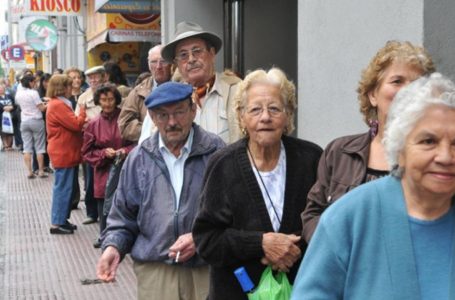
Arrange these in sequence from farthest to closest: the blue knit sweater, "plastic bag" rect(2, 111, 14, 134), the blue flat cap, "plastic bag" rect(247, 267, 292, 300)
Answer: "plastic bag" rect(2, 111, 14, 134) → the blue flat cap → "plastic bag" rect(247, 267, 292, 300) → the blue knit sweater

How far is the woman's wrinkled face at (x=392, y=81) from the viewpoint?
10.4ft

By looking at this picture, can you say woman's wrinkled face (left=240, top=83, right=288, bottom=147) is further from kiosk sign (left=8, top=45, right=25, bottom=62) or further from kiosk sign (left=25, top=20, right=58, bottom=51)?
kiosk sign (left=8, top=45, right=25, bottom=62)

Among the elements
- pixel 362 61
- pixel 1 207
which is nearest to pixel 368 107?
pixel 362 61

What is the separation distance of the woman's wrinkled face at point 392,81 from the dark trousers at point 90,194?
708cm

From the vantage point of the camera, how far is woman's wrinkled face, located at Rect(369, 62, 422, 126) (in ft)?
10.4

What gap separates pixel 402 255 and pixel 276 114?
4.61 feet

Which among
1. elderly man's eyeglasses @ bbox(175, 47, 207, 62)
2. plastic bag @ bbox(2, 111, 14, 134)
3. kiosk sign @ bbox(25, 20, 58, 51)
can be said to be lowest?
plastic bag @ bbox(2, 111, 14, 134)

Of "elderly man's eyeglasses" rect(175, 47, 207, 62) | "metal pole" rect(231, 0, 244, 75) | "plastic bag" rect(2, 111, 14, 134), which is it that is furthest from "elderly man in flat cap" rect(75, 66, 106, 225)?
"plastic bag" rect(2, 111, 14, 134)

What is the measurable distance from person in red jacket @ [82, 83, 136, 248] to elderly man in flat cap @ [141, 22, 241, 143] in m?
3.54

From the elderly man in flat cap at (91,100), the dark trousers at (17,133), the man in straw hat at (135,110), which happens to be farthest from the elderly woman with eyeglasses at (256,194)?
the dark trousers at (17,133)

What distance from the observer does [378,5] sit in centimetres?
463

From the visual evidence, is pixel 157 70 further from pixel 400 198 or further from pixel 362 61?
pixel 400 198

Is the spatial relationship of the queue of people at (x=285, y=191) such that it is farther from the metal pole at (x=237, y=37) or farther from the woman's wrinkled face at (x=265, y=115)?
the metal pole at (x=237, y=37)

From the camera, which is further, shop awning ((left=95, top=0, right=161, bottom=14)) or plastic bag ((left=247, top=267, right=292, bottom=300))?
shop awning ((left=95, top=0, right=161, bottom=14))
